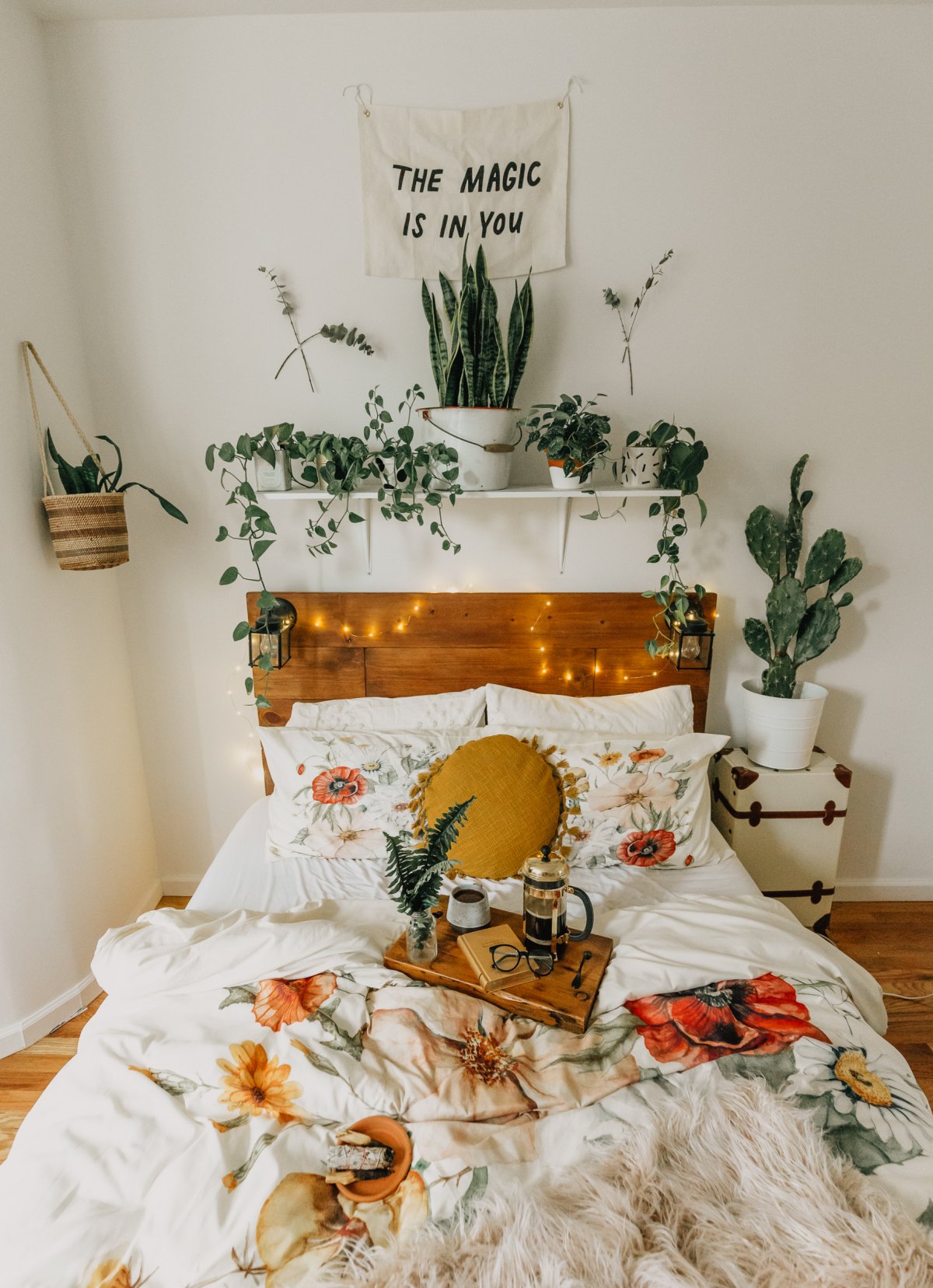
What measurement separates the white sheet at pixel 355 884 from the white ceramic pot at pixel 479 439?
1.10 m

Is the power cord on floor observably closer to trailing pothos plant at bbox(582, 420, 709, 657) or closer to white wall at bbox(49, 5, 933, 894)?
white wall at bbox(49, 5, 933, 894)

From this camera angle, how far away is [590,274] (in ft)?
6.86

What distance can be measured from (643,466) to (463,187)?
0.96m

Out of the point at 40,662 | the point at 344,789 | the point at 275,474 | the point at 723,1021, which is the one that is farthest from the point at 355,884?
the point at 275,474

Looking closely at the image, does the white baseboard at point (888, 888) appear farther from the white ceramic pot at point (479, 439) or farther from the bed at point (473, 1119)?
the white ceramic pot at point (479, 439)

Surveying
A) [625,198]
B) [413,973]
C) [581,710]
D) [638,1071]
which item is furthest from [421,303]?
[638,1071]

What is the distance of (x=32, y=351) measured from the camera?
1911mm

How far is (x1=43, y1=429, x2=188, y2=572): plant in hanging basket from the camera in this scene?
1900mm

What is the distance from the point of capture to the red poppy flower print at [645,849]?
6.20 feet

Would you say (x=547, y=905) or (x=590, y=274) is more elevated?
(x=590, y=274)

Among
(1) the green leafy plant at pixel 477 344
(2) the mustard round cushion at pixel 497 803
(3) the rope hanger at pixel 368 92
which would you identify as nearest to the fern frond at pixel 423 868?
(2) the mustard round cushion at pixel 497 803

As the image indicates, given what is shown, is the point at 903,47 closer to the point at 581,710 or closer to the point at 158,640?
the point at 581,710

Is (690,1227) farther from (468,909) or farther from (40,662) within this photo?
(40,662)

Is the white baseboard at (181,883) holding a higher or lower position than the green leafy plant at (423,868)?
lower
